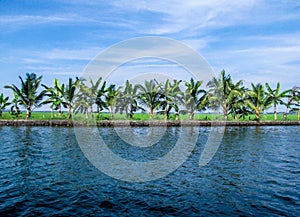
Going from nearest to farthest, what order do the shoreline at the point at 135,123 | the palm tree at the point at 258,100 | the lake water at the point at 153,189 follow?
the lake water at the point at 153,189, the shoreline at the point at 135,123, the palm tree at the point at 258,100

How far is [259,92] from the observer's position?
52.7m

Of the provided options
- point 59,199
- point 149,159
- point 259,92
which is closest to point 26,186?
point 59,199

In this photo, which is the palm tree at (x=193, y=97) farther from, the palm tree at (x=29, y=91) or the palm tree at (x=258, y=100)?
the palm tree at (x=29, y=91)

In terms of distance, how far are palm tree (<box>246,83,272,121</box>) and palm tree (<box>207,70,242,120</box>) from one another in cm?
348

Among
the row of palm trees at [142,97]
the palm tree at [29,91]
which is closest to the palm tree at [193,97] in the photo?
the row of palm trees at [142,97]

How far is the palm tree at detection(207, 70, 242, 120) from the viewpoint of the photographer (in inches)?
1940

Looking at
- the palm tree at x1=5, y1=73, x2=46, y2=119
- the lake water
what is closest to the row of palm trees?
the palm tree at x1=5, y1=73, x2=46, y2=119

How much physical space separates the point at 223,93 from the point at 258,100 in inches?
332

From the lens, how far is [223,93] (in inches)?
1975

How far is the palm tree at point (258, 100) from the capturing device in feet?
173

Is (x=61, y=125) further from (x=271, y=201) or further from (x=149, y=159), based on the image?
(x=271, y=201)

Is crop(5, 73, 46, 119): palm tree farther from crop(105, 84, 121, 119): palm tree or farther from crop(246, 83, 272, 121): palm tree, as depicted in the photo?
crop(246, 83, 272, 121): palm tree

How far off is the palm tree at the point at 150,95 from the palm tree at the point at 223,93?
9826 millimetres

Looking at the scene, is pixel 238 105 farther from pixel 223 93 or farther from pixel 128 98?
pixel 128 98
